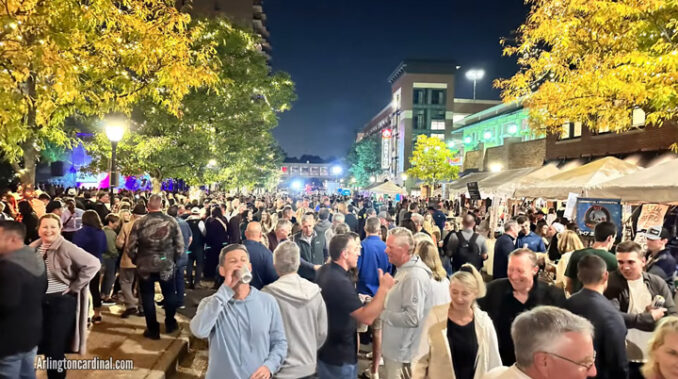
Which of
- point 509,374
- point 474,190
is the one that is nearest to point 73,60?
point 509,374

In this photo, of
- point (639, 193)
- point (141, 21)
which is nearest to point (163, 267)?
point (141, 21)

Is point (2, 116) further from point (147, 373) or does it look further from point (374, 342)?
point (374, 342)

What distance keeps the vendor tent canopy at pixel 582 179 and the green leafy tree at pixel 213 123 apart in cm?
1046

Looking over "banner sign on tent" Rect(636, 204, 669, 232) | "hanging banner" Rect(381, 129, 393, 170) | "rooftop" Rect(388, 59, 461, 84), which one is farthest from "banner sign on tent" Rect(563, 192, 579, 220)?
"rooftop" Rect(388, 59, 461, 84)

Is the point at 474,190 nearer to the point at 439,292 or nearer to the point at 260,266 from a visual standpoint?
the point at 260,266

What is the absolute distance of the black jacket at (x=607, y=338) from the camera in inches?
145

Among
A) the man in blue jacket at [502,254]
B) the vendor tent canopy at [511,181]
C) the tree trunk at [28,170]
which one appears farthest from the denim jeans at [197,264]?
the vendor tent canopy at [511,181]

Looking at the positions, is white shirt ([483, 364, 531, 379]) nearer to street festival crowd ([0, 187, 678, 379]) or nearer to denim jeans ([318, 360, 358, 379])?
street festival crowd ([0, 187, 678, 379])

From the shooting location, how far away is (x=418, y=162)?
1943 inches

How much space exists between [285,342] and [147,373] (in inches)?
120

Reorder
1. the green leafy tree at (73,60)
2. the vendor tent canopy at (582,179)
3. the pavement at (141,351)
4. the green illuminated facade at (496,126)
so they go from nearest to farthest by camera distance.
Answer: the pavement at (141,351) < the green leafy tree at (73,60) < the vendor tent canopy at (582,179) < the green illuminated facade at (496,126)

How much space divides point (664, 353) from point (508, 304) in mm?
1561

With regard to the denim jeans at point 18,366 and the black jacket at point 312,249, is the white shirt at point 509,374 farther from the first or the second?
the black jacket at point 312,249

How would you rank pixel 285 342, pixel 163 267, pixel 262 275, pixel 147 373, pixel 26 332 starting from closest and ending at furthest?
pixel 285 342 → pixel 26 332 → pixel 147 373 → pixel 262 275 → pixel 163 267
